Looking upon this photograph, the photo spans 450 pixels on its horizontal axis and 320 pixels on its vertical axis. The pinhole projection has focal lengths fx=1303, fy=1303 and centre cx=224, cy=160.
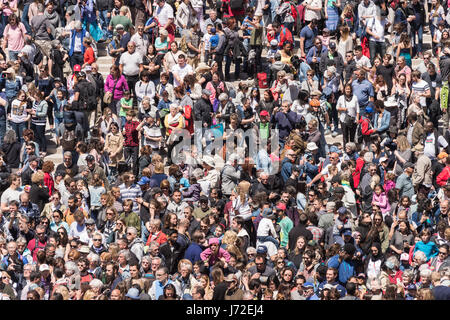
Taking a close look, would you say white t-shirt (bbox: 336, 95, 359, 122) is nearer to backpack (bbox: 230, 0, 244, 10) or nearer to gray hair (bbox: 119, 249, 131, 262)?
backpack (bbox: 230, 0, 244, 10)

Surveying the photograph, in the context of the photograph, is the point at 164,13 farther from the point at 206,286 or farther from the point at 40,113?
the point at 206,286

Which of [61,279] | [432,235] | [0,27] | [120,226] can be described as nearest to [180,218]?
[120,226]

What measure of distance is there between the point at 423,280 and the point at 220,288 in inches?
117

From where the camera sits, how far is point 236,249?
66.4ft

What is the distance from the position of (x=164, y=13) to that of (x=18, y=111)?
4.12 metres

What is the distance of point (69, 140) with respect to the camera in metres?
24.2

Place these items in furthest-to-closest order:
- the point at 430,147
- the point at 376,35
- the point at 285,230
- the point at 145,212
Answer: the point at 376,35, the point at 430,147, the point at 145,212, the point at 285,230

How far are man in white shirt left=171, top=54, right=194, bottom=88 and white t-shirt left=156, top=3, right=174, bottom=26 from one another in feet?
6.33

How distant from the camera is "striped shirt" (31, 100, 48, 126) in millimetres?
24812

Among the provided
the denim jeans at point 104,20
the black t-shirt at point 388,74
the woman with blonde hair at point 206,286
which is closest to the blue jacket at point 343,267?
the woman with blonde hair at point 206,286

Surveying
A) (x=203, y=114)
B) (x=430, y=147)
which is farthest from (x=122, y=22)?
(x=430, y=147)

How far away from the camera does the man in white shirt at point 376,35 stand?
2683cm

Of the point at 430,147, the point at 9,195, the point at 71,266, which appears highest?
the point at 430,147

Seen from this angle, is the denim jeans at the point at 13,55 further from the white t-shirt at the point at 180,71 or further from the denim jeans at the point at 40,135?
the white t-shirt at the point at 180,71
